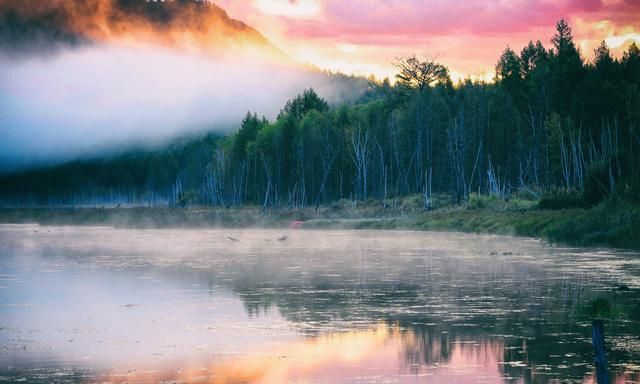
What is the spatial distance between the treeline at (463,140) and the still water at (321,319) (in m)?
31.6

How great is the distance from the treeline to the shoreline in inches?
180

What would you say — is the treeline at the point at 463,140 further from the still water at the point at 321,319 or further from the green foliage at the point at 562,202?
the still water at the point at 321,319

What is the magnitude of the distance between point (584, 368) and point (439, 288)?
16216 mm

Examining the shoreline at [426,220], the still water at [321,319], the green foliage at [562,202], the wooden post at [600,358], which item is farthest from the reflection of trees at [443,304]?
the green foliage at [562,202]

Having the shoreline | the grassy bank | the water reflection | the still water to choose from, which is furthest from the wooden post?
→ the shoreline

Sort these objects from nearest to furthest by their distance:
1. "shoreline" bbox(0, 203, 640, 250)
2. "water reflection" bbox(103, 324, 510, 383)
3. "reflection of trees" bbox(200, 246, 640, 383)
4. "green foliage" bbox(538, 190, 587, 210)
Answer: "water reflection" bbox(103, 324, 510, 383) < "reflection of trees" bbox(200, 246, 640, 383) < "shoreline" bbox(0, 203, 640, 250) < "green foliage" bbox(538, 190, 587, 210)

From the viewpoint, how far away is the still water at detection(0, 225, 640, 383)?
2133 centimetres

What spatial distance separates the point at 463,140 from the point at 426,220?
20578 millimetres

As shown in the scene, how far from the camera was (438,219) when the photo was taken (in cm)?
9338

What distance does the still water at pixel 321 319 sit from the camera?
21.3 m

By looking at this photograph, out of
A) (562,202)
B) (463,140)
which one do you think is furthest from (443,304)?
(463,140)

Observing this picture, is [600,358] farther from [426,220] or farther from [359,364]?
[426,220]

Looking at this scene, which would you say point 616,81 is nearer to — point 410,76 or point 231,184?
point 410,76

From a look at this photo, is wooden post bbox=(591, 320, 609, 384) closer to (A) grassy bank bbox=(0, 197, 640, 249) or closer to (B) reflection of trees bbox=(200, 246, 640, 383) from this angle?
(B) reflection of trees bbox=(200, 246, 640, 383)
